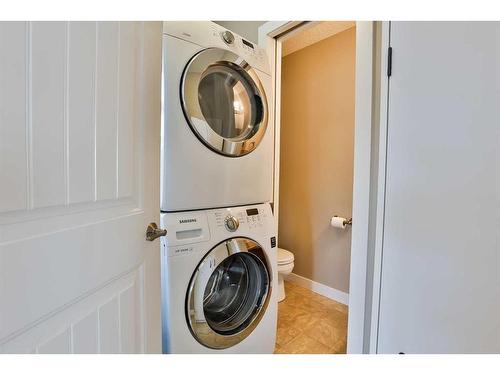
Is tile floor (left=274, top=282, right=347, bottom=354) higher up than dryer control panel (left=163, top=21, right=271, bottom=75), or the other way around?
dryer control panel (left=163, top=21, right=271, bottom=75)

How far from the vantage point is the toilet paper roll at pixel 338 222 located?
191 cm

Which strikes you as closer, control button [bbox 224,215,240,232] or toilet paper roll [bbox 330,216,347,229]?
control button [bbox 224,215,240,232]

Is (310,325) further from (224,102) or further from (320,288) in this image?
(224,102)

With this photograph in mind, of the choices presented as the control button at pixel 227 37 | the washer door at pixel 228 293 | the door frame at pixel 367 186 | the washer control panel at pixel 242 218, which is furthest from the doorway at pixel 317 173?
the control button at pixel 227 37

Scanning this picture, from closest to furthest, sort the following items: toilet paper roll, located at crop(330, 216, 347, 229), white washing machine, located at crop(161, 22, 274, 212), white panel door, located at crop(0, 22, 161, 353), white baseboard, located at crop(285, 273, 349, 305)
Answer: white panel door, located at crop(0, 22, 161, 353)
white washing machine, located at crop(161, 22, 274, 212)
toilet paper roll, located at crop(330, 216, 347, 229)
white baseboard, located at crop(285, 273, 349, 305)

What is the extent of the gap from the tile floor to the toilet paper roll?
2.24 ft

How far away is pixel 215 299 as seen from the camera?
123 cm

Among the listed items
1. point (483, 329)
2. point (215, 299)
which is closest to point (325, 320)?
point (215, 299)

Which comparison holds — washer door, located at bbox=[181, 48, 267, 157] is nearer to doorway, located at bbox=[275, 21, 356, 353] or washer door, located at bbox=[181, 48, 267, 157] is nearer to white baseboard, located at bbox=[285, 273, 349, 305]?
doorway, located at bbox=[275, 21, 356, 353]

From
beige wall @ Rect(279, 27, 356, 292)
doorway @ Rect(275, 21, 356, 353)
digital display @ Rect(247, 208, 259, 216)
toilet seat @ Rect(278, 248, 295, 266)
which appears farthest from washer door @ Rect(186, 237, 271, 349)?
beige wall @ Rect(279, 27, 356, 292)

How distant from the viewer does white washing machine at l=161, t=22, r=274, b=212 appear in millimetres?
948

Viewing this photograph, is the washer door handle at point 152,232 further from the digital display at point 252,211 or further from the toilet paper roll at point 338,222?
the toilet paper roll at point 338,222

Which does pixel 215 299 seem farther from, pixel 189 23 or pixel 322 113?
pixel 322 113
